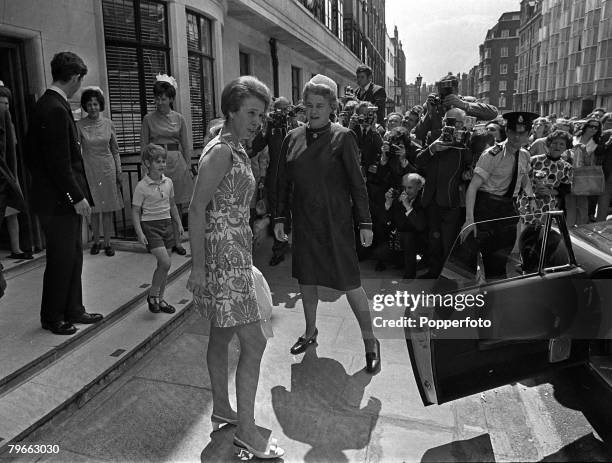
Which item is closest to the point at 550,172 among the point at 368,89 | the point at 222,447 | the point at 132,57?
the point at 368,89

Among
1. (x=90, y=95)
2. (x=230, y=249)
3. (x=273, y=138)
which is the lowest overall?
(x=230, y=249)

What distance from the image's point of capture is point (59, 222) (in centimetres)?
358

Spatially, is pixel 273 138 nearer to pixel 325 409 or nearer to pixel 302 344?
pixel 302 344

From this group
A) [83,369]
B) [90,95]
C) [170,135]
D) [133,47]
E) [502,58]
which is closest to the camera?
[83,369]

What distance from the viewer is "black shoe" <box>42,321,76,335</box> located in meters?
3.61

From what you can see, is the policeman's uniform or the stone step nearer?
the stone step

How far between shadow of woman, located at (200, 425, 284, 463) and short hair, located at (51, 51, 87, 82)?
8.93ft

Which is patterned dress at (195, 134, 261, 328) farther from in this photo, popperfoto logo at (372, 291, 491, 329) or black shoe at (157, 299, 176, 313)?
black shoe at (157, 299, 176, 313)

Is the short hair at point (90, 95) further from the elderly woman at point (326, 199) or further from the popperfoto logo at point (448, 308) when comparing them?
the popperfoto logo at point (448, 308)

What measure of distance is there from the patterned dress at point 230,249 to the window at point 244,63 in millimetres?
11060

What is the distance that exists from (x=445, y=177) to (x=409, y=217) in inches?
25.7

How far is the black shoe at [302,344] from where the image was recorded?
376cm

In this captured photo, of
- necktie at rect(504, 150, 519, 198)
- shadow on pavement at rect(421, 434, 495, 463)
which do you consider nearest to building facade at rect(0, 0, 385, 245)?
necktie at rect(504, 150, 519, 198)

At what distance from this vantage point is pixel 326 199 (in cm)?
342
